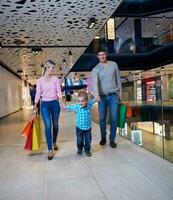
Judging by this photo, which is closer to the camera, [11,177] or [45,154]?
[11,177]

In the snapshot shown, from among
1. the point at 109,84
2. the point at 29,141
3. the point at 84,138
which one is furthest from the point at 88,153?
the point at 109,84

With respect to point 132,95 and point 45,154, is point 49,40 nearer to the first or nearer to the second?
point 132,95

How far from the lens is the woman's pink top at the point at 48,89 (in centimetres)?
466

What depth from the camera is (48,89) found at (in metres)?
4.66

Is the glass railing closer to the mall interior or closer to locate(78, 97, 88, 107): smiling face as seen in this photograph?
the mall interior

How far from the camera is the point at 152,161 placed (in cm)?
412

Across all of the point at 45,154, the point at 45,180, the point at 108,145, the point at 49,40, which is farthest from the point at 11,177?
the point at 49,40

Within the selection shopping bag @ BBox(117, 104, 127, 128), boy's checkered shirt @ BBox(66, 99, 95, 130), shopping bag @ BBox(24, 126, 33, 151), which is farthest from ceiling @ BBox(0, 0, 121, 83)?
shopping bag @ BBox(24, 126, 33, 151)

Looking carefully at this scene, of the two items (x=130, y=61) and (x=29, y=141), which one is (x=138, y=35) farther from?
(x=29, y=141)

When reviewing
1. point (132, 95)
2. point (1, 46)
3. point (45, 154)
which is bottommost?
point (45, 154)

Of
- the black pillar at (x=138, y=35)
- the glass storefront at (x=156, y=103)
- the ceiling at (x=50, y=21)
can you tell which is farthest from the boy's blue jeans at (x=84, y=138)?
the black pillar at (x=138, y=35)

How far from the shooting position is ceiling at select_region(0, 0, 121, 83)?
6.00m

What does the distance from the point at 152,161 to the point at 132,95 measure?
3.98 meters

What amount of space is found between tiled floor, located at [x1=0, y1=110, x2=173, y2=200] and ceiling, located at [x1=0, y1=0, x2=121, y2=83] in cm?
281
